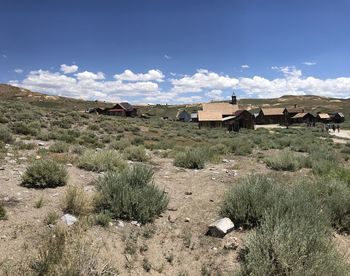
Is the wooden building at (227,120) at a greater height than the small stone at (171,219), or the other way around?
the small stone at (171,219)

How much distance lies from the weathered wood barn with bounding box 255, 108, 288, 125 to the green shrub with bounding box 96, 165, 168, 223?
326ft

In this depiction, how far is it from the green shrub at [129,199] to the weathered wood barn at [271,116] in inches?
3909

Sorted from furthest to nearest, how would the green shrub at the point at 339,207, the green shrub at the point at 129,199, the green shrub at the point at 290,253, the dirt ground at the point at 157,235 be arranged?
the green shrub at the point at 339,207 < the green shrub at the point at 129,199 < the dirt ground at the point at 157,235 < the green shrub at the point at 290,253

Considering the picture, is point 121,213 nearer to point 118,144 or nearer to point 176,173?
point 176,173

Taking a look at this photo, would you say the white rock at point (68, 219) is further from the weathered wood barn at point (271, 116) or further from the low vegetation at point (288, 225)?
the weathered wood barn at point (271, 116)

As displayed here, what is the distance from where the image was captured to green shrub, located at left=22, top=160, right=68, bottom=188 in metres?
8.13

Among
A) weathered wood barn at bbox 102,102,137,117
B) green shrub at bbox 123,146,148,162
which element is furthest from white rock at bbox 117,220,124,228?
weathered wood barn at bbox 102,102,137,117

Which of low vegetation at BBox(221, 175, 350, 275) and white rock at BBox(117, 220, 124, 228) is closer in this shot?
low vegetation at BBox(221, 175, 350, 275)

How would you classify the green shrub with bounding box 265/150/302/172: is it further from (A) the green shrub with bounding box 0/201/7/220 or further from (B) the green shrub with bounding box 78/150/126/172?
(A) the green shrub with bounding box 0/201/7/220

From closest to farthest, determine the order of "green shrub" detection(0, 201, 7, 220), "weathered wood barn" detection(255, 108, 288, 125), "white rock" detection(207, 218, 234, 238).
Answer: "green shrub" detection(0, 201, 7, 220) < "white rock" detection(207, 218, 234, 238) < "weathered wood barn" detection(255, 108, 288, 125)

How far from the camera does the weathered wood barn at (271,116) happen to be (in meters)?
104

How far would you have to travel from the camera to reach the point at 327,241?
5.54 meters

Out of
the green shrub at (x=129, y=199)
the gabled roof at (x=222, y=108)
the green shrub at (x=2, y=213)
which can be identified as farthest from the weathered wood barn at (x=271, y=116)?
the green shrub at (x=2, y=213)

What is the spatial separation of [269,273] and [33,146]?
1156cm
